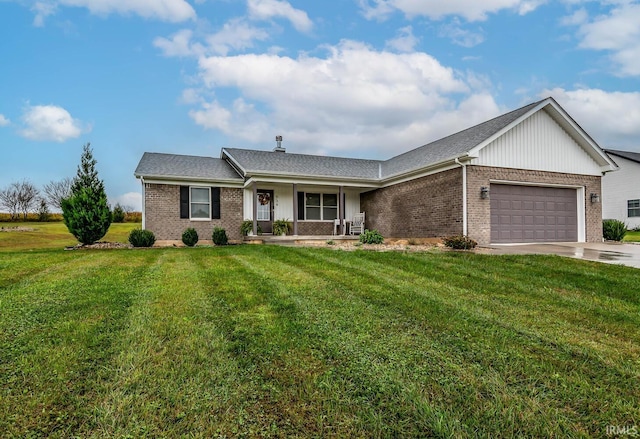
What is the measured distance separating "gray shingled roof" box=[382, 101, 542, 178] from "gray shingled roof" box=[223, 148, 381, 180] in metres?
1.85

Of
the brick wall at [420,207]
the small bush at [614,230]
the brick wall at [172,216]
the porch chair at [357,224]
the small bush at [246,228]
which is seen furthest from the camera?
the porch chair at [357,224]

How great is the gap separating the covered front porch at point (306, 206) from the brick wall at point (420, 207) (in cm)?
141

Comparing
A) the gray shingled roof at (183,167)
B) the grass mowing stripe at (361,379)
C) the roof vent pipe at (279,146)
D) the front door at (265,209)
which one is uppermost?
the roof vent pipe at (279,146)

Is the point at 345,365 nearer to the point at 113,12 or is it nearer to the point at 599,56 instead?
the point at 113,12

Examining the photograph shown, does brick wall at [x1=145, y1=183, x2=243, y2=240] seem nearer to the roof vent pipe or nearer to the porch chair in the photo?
the roof vent pipe

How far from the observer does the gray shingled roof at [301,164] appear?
15305mm

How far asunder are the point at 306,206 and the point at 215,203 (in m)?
4.42

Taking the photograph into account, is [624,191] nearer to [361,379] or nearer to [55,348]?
[361,379]

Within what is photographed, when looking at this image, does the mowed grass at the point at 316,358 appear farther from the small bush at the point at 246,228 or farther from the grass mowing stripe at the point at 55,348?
the small bush at the point at 246,228

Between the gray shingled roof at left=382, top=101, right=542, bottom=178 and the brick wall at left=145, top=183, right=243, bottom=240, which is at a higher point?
the gray shingled roof at left=382, top=101, right=542, bottom=178

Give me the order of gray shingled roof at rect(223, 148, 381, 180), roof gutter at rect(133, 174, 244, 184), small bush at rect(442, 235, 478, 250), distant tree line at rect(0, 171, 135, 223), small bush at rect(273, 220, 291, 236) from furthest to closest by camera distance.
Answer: distant tree line at rect(0, 171, 135, 223)
small bush at rect(273, 220, 291, 236)
gray shingled roof at rect(223, 148, 381, 180)
roof gutter at rect(133, 174, 244, 184)
small bush at rect(442, 235, 478, 250)

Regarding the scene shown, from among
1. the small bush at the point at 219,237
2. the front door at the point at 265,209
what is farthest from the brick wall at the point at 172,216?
the front door at the point at 265,209

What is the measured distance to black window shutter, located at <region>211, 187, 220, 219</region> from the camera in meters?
15.2

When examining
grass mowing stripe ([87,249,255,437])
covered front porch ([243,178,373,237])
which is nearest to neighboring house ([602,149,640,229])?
covered front porch ([243,178,373,237])
